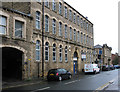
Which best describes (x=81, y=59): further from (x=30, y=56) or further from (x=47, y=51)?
(x=30, y=56)

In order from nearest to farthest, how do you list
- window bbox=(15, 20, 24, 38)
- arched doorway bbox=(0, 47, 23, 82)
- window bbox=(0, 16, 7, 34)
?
window bbox=(0, 16, 7, 34)
window bbox=(15, 20, 24, 38)
arched doorway bbox=(0, 47, 23, 82)

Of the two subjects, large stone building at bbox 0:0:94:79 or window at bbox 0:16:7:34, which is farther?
large stone building at bbox 0:0:94:79

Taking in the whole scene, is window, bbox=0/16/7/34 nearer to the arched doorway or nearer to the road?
the arched doorway

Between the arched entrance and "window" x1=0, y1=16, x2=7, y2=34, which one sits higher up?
"window" x1=0, y1=16, x2=7, y2=34

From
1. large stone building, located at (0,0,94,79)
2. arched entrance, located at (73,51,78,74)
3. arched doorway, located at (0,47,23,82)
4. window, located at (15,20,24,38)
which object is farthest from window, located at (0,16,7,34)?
arched entrance, located at (73,51,78,74)

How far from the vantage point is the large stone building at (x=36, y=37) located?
18.6 meters

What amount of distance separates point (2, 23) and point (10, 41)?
6.77ft

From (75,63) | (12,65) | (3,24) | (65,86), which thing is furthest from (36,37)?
(75,63)

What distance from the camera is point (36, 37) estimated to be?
74.2 feet

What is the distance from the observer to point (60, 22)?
29.8 m

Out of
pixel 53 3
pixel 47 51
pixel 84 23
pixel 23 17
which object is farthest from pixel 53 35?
pixel 84 23

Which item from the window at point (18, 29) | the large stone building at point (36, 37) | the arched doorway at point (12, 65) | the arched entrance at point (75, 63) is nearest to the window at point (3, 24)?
the large stone building at point (36, 37)

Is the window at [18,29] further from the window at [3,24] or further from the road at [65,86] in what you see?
the road at [65,86]

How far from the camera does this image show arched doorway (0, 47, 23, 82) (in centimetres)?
2019
